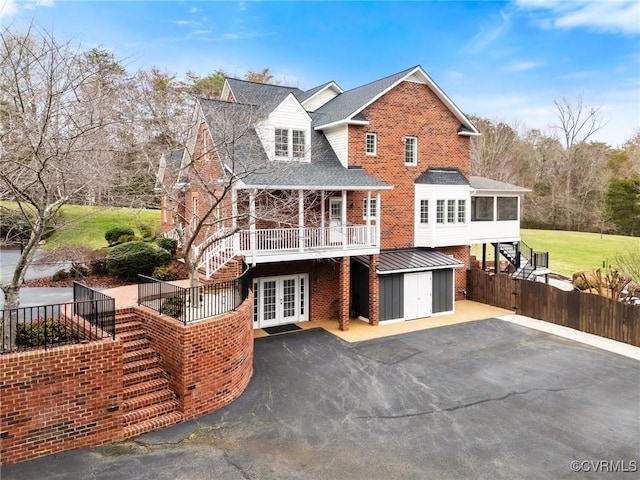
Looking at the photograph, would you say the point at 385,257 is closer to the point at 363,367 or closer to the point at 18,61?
the point at 363,367

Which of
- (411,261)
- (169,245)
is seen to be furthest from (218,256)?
(411,261)

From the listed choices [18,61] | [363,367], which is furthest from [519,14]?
[18,61]

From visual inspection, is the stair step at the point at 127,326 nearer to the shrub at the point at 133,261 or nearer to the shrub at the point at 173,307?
Answer: the shrub at the point at 173,307

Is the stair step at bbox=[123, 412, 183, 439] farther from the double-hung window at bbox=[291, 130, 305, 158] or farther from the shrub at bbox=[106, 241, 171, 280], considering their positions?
the double-hung window at bbox=[291, 130, 305, 158]

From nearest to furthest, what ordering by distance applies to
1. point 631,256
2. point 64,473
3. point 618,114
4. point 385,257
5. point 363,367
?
point 64,473, point 363,367, point 385,257, point 631,256, point 618,114

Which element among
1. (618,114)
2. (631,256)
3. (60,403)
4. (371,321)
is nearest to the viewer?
(60,403)

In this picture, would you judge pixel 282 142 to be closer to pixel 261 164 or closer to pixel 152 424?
pixel 261 164
